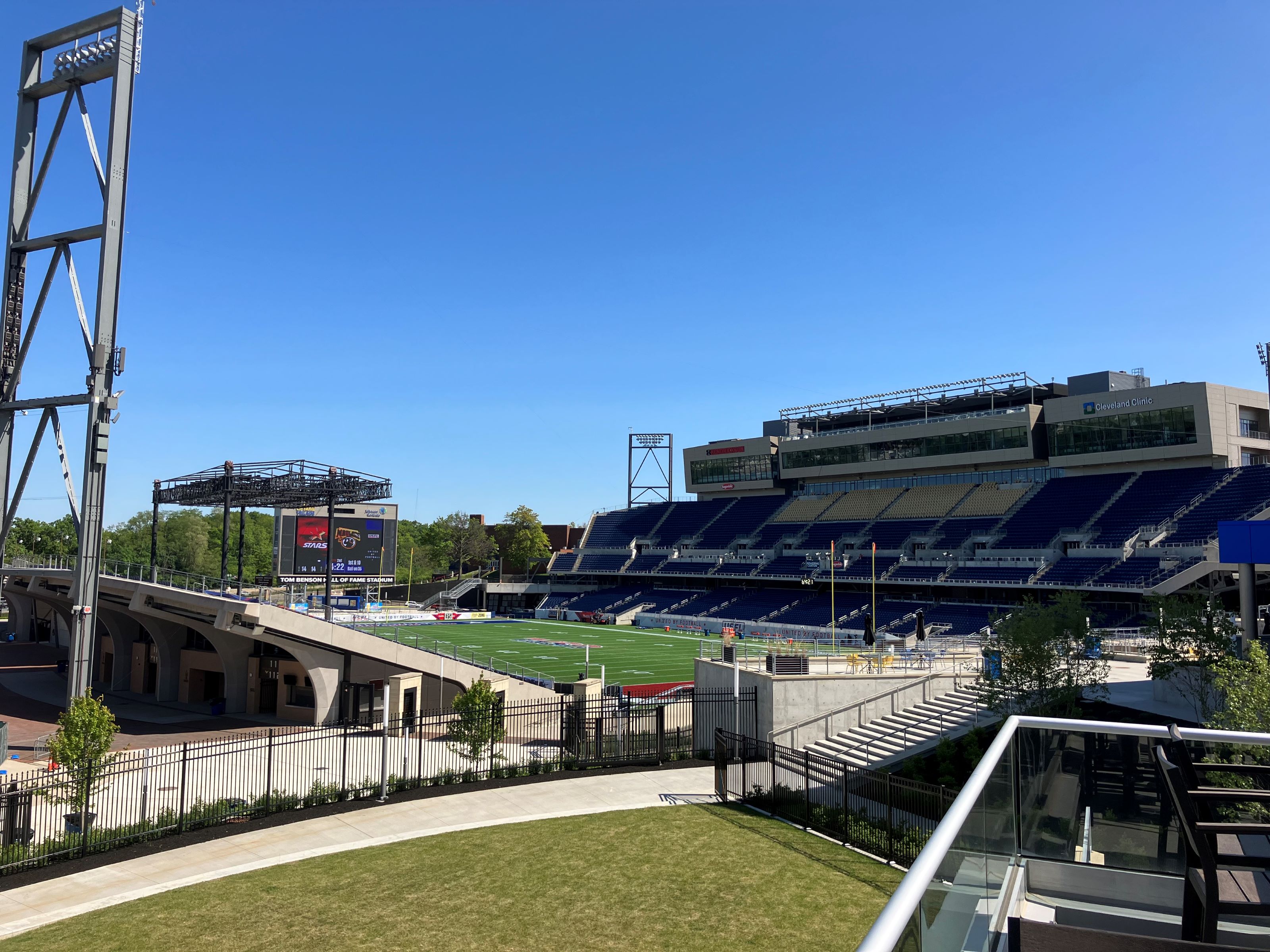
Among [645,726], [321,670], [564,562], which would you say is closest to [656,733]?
[645,726]

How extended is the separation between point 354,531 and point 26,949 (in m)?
46.2

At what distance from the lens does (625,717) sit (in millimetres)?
26719

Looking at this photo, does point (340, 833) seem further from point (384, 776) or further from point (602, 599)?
point (602, 599)

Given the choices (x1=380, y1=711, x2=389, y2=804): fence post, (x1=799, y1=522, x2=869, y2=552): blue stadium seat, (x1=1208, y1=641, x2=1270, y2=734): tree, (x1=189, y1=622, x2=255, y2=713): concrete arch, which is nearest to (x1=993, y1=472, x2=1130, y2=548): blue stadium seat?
(x1=799, y1=522, x2=869, y2=552): blue stadium seat

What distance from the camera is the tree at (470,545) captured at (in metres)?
135

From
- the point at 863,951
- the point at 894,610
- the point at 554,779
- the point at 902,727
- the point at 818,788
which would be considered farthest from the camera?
the point at 894,610

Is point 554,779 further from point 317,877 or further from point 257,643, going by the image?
point 257,643

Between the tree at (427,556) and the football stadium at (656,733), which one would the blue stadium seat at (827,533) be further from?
the tree at (427,556)

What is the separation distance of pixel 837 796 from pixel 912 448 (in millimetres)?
59286

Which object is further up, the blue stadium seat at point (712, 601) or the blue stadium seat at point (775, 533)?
the blue stadium seat at point (775, 533)

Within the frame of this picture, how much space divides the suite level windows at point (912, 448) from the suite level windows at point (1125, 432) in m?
2.98

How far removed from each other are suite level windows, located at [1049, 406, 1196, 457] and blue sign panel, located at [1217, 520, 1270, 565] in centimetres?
3881

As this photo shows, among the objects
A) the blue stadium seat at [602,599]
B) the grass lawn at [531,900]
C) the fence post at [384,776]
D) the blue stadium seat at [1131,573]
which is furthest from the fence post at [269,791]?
the blue stadium seat at [602,599]

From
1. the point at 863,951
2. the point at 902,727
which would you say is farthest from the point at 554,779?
the point at 863,951
